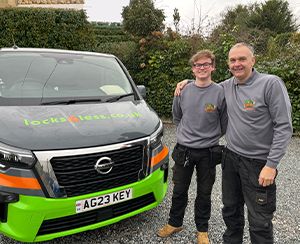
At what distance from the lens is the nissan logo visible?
251 cm

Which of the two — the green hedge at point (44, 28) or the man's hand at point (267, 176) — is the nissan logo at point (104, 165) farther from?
the green hedge at point (44, 28)

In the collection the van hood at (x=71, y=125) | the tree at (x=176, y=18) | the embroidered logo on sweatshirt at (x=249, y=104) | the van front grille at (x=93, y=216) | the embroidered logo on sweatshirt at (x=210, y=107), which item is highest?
the tree at (x=176, y=18)

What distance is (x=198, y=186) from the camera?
287cm

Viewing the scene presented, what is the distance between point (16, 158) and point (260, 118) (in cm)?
184

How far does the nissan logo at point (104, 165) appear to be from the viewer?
251cm

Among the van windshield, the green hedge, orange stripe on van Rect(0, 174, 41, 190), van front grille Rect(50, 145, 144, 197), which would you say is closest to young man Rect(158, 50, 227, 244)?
van front grille Rect(50, 145, 144, 197)

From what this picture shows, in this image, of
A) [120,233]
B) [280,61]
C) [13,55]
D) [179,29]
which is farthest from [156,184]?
[179,29]

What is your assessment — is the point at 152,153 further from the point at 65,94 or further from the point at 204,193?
the point at 65,94

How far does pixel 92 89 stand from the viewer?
11.4 feet

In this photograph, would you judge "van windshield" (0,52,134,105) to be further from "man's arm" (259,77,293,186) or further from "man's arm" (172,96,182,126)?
"man's arm" (259,77,293,186)

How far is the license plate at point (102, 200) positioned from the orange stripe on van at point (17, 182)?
1.25 feet

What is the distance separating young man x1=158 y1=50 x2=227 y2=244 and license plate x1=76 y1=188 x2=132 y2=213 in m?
0.53

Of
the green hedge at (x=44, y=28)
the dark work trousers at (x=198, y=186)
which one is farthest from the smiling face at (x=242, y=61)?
the green hedge at (x=44, y=28)

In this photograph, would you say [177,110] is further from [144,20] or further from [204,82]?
[144,20]
